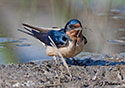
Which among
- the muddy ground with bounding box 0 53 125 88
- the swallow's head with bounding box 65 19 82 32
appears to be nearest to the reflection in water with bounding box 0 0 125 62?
the muddy ground with bounding box 0 53 125 88

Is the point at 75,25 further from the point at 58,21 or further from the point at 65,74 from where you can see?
the point at 58,21

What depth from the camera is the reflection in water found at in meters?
6.39

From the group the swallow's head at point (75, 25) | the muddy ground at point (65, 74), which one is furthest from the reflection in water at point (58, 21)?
the swallow's head at point (75, 25)

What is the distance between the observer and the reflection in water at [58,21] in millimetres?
6386

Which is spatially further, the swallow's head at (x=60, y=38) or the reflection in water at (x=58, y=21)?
the reflection in water at (x=58, y=21)

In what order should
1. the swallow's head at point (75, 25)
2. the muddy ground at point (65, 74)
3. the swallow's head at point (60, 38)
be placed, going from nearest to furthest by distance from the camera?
the muddy ground at point (65, 74), the swallow's head at point (75, 25), the swallow's head at point (60, 38)

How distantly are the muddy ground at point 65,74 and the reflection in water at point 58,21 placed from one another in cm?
64

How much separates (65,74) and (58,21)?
3175 mm

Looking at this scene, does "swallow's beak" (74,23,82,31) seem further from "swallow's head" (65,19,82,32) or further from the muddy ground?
the muddy ground

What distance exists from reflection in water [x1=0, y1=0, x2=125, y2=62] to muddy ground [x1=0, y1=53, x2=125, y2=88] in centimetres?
64

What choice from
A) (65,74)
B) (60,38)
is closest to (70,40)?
(60,38)

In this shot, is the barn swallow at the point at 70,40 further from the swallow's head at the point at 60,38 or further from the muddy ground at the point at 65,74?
the muddy ground at the point at 65,74

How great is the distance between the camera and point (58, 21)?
7820 millimetres

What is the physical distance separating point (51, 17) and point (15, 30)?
4.00 ft
